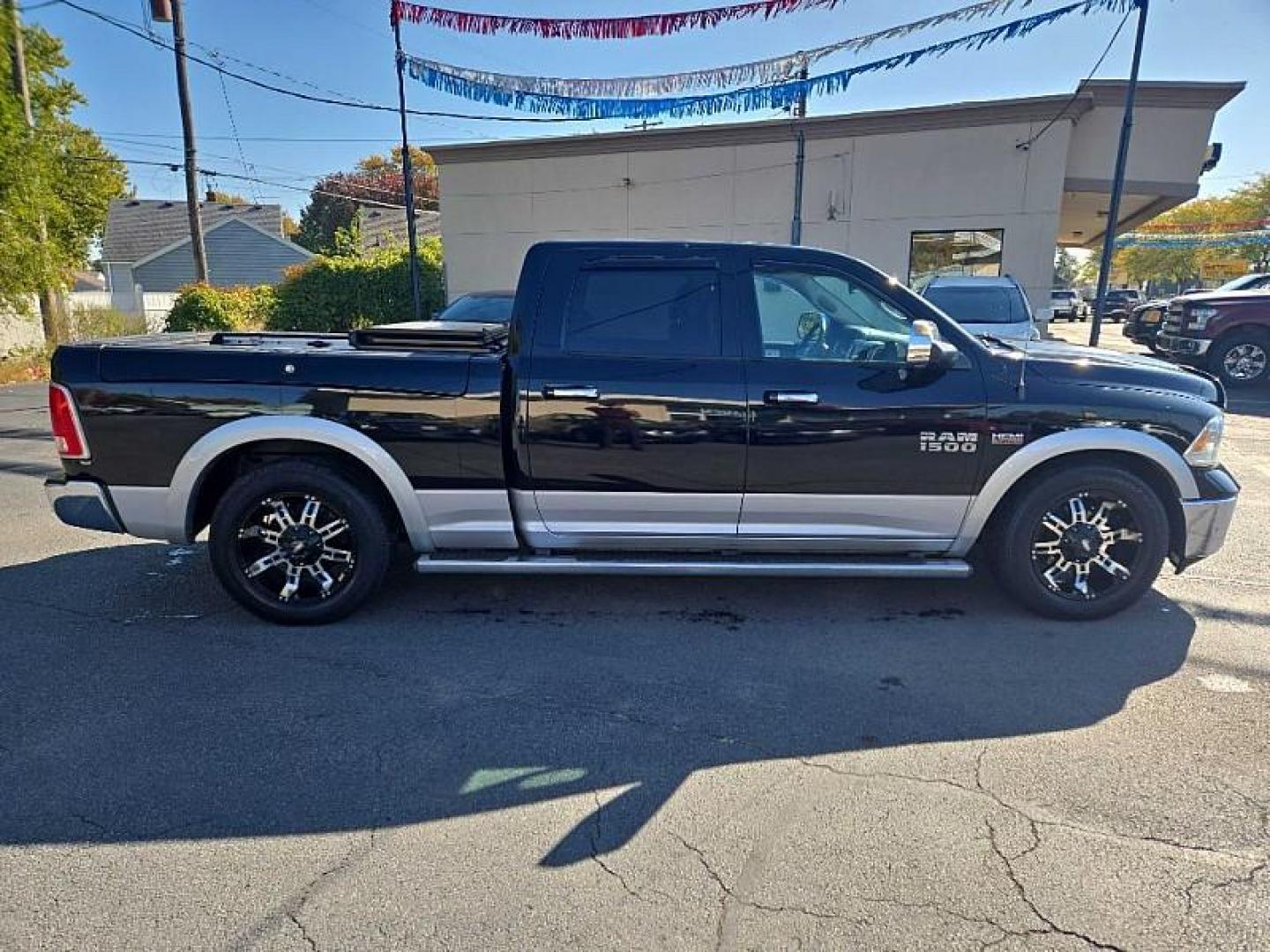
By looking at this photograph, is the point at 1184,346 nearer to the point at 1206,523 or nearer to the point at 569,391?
the point at 1206,523

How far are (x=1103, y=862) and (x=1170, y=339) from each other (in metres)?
14.1

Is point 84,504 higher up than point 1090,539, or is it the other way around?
point 84,504

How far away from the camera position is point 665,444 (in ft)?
12.4

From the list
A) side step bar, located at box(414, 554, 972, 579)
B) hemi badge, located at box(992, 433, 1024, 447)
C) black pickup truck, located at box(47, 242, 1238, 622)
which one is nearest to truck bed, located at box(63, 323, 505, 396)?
black pickup truck, located at box(47, 242, 1238, 622)

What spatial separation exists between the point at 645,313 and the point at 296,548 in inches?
88.0

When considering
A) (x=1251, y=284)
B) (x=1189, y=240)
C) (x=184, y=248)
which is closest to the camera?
(x=1251, y=284)

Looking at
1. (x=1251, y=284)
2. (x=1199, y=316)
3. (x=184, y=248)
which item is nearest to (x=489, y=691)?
(x=1199, y=316)

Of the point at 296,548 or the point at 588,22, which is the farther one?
the point at 588,22

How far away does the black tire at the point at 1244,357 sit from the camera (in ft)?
40.2

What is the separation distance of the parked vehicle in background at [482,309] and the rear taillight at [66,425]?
692 centimetres

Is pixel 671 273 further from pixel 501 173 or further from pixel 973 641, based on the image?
pixel 501 173

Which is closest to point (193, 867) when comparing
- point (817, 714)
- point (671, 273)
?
point (817, 714)

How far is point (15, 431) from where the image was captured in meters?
9.43

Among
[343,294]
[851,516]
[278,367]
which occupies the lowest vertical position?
[851,516]
